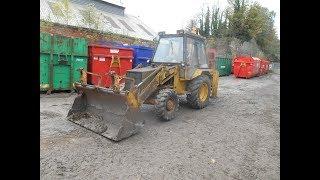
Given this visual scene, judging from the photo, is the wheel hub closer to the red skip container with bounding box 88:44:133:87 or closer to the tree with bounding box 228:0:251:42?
the red skip container with bounding box 88:44:133:87

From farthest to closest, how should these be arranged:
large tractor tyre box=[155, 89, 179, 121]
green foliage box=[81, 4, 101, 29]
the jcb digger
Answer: green foliage box=[81, 4, 101, 29] < large tractor tyre box=[155, 89, 179, 121] < the jcb digger

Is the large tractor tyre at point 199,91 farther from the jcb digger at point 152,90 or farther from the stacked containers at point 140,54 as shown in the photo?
the stacked containers at point 140,54

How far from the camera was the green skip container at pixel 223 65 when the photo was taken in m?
19.9

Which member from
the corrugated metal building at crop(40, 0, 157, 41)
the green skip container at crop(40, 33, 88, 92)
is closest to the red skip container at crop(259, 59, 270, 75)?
the corrugated metal building at crop(40, 0, 157, 41)

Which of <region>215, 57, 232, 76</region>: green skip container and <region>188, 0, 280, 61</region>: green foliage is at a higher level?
<region>188, 0, 280, 61</region>: green foliage

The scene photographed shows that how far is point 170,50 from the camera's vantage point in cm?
761

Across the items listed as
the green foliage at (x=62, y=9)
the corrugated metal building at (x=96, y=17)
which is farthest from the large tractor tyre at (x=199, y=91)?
the green foliage at (x=62, y=9)

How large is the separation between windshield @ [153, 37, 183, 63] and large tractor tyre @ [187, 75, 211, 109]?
33.6 inches

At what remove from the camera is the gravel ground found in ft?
13.1
